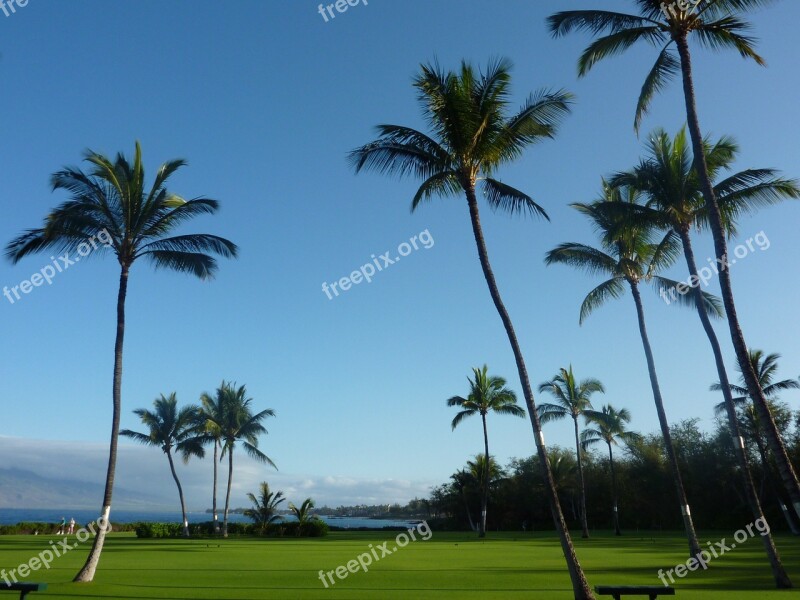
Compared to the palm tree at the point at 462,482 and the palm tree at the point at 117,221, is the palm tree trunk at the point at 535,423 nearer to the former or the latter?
the palm tree at the point at 117,221

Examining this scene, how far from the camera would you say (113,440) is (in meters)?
17.3

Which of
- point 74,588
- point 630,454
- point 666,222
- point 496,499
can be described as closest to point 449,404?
point 496,499

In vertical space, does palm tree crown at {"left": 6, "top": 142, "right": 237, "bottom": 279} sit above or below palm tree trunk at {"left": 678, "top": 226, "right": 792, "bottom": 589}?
above

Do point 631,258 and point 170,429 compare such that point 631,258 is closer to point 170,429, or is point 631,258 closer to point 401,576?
point 401,576

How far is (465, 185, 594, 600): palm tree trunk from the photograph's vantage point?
11898mm

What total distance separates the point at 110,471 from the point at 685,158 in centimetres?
1796

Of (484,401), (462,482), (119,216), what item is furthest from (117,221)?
(462,482)

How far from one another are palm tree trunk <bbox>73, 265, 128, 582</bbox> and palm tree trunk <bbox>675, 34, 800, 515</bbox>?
14804 millimetres

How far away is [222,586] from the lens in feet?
49.2

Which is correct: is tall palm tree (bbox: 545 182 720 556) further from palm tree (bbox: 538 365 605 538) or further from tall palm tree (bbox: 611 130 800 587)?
palm tree (bbox: 538 365 605 538)

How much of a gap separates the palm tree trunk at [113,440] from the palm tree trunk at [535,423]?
10104 mm

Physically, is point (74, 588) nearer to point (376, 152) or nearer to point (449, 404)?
point (376, 152)

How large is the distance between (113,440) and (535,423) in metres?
11.2

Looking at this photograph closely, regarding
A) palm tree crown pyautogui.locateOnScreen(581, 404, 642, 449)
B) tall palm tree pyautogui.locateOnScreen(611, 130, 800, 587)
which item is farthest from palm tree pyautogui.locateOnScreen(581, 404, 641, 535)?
tall palm tree pyautogui.locateOnScreen(611, 130, 800, 587)
